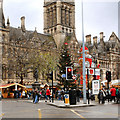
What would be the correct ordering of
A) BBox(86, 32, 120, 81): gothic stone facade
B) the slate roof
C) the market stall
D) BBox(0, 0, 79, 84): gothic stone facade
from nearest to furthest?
1. the market stall
2. BBox(0, 0, 79, 84): gothic stone facade
3. the slate roof
4. BBox(86, 32, 120, 81): gothic stone facade

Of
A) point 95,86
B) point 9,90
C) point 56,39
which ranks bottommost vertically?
point 9,90

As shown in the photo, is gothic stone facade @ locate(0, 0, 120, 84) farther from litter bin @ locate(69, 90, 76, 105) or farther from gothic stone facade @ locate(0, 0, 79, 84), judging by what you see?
litter bin @ locate(69, 90, 76, 105)

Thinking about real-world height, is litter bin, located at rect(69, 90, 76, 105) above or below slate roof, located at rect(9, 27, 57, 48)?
below

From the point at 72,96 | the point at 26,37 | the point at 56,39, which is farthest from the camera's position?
the point at 56,39

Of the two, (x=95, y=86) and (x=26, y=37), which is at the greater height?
(x=26, y=37)

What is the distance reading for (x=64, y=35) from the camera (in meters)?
76.4

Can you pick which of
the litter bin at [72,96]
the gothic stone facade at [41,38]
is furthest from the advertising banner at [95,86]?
the gothic stone facade at [41,38]

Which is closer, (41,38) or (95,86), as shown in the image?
(95,86)

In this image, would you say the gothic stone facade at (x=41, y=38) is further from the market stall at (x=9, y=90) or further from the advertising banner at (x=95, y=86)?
the advertising banner at (x=95, y=86)

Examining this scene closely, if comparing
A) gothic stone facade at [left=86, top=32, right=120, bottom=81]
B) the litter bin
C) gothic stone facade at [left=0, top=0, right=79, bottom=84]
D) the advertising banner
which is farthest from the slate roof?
the litter bin

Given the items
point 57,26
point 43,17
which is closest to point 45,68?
point 57,26

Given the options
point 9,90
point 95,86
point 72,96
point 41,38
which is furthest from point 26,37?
point 72,96

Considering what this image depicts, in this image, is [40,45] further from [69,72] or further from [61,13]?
[69,72]

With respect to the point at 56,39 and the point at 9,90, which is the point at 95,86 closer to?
the point at 9,90
